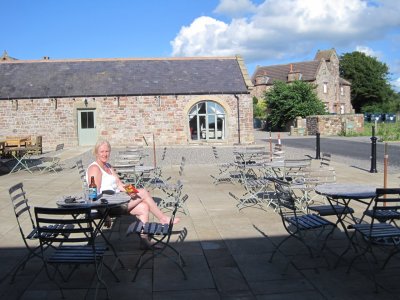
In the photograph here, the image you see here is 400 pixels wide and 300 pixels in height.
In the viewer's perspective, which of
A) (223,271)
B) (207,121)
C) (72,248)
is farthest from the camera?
(207,121)

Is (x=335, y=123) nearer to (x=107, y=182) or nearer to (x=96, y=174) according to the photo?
(x=107, y=182)

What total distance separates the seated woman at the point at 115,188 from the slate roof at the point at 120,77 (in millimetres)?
21309

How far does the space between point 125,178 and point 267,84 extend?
58.0 m

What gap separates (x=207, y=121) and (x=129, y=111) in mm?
4651

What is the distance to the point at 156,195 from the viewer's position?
9750mm

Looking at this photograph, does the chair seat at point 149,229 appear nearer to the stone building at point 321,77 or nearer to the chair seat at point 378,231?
the chair seat at point 378,231

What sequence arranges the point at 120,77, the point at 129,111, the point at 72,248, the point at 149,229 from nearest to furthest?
the point at 72,248, the point at 149,229, the point at 129,111, the point at 120,77

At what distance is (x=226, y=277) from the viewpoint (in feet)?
15.3

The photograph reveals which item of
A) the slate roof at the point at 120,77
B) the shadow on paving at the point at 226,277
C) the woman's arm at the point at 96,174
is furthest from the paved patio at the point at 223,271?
the slate roof at the point at 120,77

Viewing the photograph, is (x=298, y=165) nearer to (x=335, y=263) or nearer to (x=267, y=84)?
(x=335, y=263)

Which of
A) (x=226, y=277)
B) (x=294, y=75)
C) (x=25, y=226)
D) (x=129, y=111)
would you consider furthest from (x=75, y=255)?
(x=294, y=75)

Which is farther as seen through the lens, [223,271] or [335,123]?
[335,123]

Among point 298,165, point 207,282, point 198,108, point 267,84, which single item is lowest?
point 207,282

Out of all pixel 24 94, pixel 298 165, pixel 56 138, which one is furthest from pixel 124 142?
pixel 298 165
